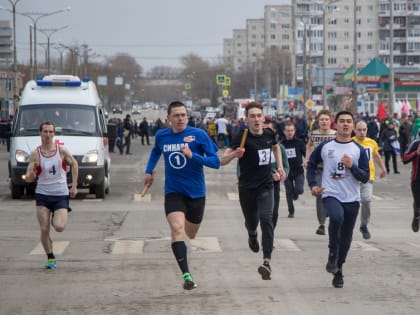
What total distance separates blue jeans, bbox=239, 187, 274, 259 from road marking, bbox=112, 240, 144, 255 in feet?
9.69

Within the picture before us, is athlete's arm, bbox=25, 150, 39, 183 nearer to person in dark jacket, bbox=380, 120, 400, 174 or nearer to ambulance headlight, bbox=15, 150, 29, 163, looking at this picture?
ambulance headlight, bbox=15, 150, 29, 163

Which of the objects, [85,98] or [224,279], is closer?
[224,279]

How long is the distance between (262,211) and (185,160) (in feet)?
4.18

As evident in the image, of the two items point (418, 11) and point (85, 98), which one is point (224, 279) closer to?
point (85, 98)

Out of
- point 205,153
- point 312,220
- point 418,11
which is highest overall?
point 418,11

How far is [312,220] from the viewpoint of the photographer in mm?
20359

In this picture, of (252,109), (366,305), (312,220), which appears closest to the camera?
(366,305)

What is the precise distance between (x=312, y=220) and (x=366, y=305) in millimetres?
10285

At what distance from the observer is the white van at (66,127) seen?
24.5 meters

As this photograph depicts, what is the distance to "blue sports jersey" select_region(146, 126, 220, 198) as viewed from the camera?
11125 mm

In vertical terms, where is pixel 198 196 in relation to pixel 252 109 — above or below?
below

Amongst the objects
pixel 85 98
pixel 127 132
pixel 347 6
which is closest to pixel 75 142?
pixel 85 98

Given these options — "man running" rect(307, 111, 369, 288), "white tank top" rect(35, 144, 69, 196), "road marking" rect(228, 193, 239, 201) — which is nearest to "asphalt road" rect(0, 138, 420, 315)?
"man running" rect(307, 111, 369, 288)

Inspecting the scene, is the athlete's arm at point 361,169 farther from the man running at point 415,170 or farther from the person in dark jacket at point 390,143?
the person in dark jacket at point 390,143
